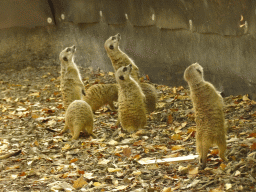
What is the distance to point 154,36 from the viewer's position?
19.0ft

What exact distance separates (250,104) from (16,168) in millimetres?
2578

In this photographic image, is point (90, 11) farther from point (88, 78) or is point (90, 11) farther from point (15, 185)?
point (15, 185)

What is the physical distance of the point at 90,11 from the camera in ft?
23.6

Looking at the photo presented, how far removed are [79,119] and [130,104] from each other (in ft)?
1.89

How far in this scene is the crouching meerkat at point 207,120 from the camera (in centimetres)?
262

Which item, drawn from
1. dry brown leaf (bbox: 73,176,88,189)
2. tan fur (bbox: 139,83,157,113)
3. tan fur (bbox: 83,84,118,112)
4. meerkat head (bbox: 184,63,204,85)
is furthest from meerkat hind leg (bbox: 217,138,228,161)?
tan fur (bbox: 83,84,118,112)

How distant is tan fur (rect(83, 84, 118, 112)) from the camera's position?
4938 millimetres

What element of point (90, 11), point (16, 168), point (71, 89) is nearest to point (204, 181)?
point (16, 168)

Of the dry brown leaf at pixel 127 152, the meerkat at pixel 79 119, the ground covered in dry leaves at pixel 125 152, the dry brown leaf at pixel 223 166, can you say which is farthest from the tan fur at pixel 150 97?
the dry brown leaf at pixel 223 166

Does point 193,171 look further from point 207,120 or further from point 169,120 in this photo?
point 169,120

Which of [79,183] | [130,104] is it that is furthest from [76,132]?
[79,183]

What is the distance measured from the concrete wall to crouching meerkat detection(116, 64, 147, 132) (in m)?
1.28

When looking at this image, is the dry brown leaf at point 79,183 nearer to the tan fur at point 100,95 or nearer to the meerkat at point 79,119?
the meerkat at point 79,119

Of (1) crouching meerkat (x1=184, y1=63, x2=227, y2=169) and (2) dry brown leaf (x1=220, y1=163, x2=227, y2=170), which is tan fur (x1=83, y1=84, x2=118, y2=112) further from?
(2) dry brown leaf (x1=220, y1=163, x2=227, y2=170)
